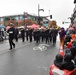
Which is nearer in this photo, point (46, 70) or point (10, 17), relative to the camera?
point (46, 70)

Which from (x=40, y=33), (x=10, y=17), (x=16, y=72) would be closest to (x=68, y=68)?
(x=16, y=72)

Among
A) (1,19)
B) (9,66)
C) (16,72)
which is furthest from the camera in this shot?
(1,19)

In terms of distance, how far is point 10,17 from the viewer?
11931cm

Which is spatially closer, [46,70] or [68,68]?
[68,68]

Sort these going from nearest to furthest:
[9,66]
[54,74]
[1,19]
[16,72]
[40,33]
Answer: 1. [54,74]
2. [16,72]
3. [9,66]
4. [40,33]
5. [1,19]

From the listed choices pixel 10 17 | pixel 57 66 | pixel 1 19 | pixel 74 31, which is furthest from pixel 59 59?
pixel 1 19

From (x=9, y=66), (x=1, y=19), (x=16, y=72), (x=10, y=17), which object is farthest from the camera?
(x=1, y=19)

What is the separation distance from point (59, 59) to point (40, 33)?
67.8ft

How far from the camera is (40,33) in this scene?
26406 millimetres

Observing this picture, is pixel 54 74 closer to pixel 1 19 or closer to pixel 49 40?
pixel 49 40

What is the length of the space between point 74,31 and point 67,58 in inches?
509

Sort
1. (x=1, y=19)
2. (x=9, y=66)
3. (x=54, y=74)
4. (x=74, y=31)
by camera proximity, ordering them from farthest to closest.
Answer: (x=1, y=19) < (x=74, y=31) < (x=9, y=66) < (x=54, y=74)

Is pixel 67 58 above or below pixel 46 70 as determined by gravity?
above

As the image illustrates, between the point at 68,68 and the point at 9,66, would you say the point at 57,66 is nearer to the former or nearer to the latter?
the point at 68,68
